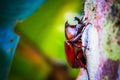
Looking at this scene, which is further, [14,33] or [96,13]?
[14,33]

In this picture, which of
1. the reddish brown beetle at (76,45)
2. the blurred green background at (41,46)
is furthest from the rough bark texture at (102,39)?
the blurred green background at (41,46)

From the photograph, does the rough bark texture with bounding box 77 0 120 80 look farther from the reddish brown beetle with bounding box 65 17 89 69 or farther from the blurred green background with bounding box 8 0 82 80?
the blurred green background with bounding box 8 0 82 80

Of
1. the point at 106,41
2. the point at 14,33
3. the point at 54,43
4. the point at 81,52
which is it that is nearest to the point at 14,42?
the point at 14,33

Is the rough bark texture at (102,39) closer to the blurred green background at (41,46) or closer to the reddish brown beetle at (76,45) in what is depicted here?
the reddish brown beetle at (76,45)

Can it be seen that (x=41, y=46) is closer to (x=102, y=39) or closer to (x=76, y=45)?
(x=76, y=45)

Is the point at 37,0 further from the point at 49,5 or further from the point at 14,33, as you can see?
the point at 14,33
